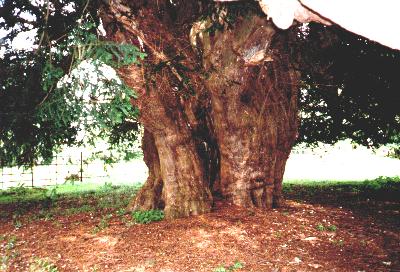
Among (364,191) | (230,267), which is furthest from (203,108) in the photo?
(364,191)

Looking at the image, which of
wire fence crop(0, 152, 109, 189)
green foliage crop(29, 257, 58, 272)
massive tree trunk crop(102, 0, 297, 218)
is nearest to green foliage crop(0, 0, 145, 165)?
massive tree trunk crop(102, 0, 297, 218)

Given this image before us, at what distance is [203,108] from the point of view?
739cm

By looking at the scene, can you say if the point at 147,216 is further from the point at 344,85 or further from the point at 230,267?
the point at 344,85

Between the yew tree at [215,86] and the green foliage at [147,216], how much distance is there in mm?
247

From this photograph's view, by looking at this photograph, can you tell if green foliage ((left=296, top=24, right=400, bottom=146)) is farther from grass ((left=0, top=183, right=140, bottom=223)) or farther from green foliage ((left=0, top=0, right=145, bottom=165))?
grass ((left=0, top=183, right=140, bottom=223))

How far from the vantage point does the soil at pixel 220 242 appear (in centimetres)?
495

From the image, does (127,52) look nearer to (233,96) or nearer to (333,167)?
(233,96)

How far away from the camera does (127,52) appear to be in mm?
4355

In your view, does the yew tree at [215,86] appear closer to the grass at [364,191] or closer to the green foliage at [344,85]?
the green foliage at [344,85]

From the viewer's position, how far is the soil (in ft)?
16.2

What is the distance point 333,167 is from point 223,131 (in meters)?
22.0

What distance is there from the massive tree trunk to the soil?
59 cm

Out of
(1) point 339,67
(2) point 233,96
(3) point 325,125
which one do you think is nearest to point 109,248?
(2) point 233,96

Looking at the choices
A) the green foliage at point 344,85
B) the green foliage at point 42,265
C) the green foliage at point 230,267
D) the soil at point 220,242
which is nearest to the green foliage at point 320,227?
the soil at point 220,242
